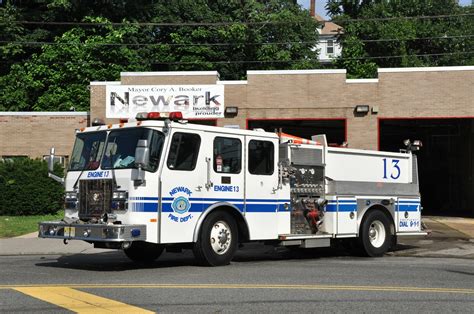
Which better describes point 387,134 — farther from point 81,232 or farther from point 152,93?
point 81,232

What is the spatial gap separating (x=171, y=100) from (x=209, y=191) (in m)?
14.2

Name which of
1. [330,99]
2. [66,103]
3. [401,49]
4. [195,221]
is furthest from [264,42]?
[195,221]

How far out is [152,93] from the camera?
2477cm

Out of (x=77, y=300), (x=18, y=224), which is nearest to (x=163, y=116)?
(x=77, y=300)

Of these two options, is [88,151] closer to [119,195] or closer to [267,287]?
[119,195]

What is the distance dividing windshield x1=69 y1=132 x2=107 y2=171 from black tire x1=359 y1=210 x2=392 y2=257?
5.85m

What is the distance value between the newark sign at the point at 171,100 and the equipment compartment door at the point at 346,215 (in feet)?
40.2

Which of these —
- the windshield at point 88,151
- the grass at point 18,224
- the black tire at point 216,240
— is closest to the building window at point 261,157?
the black tire at point 216,240

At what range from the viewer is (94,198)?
1066 centimetres

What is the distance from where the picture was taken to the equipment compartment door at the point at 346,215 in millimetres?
12906

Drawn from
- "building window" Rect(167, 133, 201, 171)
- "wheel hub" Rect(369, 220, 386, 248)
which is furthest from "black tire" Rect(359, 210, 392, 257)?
"building window" Rect(167, 133, 201, 171)

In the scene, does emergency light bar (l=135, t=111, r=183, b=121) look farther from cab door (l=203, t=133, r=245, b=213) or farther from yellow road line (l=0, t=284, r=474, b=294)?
yellow road line (l=0, t=284, r=474, b=294)

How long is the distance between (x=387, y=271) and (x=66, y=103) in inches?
1143

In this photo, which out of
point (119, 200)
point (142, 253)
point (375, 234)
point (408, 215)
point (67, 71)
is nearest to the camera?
point (119, 200)
